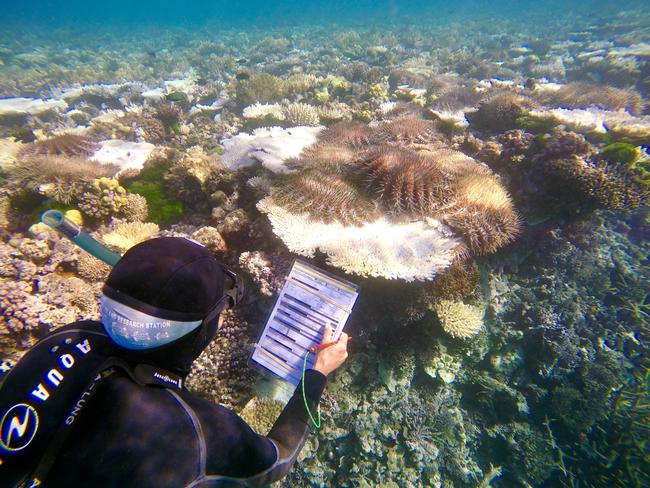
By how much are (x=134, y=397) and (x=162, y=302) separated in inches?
18.2

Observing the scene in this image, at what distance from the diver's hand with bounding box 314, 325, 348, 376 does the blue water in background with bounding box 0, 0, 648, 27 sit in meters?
48.2

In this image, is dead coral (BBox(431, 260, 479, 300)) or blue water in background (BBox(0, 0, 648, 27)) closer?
dead coral (BBox(431, 260, 479, 300))

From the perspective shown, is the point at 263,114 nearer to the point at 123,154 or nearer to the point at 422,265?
the point at 123,154

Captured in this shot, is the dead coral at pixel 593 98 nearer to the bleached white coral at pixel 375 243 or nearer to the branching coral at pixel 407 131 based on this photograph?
the branching coral at pixel 407 131

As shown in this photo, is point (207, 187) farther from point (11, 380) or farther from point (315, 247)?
point (11, 380)

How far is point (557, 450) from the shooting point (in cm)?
485

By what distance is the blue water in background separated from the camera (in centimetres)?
4244

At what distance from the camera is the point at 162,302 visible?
1580 millimetres

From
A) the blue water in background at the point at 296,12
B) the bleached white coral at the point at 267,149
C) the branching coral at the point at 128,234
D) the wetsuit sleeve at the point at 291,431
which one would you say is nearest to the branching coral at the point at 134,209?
the branching coral at the point at 128,234

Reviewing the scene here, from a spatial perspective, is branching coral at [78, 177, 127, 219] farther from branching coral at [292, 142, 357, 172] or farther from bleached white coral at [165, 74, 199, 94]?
bleached white coral at [165, 74, 199, 94]

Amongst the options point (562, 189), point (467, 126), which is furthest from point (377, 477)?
point (467, 126)

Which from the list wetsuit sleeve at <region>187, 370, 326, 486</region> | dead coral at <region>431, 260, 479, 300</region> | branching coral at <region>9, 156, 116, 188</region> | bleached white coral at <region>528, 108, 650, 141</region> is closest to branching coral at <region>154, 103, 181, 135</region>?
branching coral at <region>9, 156, 116, 188</region>

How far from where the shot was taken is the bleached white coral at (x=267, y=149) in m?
4.64

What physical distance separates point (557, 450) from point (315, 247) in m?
5.19
